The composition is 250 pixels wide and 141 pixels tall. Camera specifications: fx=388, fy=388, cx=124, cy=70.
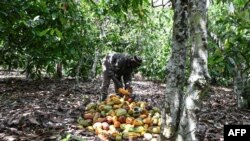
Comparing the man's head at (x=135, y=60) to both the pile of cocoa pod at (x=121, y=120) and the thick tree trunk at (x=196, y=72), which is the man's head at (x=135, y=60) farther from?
the thick tree trunk at (x=196, y=72)

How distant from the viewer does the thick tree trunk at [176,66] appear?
3582 millimetres

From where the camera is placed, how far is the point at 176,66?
3648mm

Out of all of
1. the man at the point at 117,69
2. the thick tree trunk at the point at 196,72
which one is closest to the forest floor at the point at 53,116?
the thick tree trunk at the point at 196,72

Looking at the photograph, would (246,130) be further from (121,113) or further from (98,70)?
(98,70)

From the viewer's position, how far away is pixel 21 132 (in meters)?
4.25

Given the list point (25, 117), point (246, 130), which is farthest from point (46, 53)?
point (246, 130)

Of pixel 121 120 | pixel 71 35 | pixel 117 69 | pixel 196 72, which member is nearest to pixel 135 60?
pixel 117 69

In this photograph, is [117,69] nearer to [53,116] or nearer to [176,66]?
[53,116]

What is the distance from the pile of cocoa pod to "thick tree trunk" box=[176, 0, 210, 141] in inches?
49.3

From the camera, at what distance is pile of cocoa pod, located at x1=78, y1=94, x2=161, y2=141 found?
4.23 meters

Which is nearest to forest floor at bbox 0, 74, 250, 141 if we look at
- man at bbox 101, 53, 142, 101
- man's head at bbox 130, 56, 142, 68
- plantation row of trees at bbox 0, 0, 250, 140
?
plantation row of trees at bbox 0, 0, 250, 140

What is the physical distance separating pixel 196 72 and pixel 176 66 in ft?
2.67

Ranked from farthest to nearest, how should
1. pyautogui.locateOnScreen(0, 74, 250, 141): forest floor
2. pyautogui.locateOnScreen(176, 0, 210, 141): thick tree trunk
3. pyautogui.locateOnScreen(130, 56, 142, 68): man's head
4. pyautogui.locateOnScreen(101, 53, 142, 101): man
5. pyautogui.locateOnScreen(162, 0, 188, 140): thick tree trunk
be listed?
pyautogui.locateOnScreen(101, 53, 142, 101): man, pyautogui.locateOnScreen(130, 56, 142, 68): man's head, pyautogui.locateOnScreen(0, 74, 250, 141): forest floor, pyautogui.locateOnScreen(162, 0, 188, 140): thick tree trunk, pyautogui.locateOnScreen(176, 0, 210, 141): thick tree trunk

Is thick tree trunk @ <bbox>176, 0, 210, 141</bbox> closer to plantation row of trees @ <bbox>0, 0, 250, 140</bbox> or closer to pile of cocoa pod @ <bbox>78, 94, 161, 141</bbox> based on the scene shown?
plantation row of trees @ <bbox>0, 0, 250, 140</bbox>
